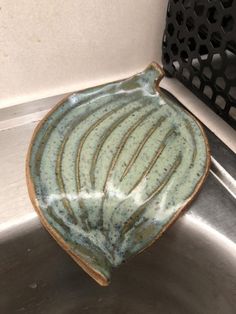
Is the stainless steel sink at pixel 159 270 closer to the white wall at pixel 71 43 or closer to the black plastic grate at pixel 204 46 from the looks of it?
the black plastic grate at pixel 204 46

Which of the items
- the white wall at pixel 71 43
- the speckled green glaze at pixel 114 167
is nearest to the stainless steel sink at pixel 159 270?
the speckled green glaze at pixel 114 167

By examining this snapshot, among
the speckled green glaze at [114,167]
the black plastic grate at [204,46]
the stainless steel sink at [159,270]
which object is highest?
the black plastic grate at [204,46]

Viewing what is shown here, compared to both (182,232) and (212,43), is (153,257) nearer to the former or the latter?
(182,232)

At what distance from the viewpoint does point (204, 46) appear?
596mm

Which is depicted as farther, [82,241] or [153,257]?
[153,257]

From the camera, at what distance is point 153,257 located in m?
0.50

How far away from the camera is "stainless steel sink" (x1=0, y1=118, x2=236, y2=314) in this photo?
0.46m

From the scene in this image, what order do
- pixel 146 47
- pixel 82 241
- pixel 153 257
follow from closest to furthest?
pixel 82 241
pixel 153 257
pixel 146 47

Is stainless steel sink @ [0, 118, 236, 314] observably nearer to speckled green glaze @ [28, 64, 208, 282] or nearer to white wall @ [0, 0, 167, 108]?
speckled green glaze @ [28, 64, 208, 282]

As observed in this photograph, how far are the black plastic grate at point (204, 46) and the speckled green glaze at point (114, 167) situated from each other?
0.08 meters

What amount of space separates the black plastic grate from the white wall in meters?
0.06

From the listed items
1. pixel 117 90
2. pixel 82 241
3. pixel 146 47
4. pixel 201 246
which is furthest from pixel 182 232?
pixel 146 47

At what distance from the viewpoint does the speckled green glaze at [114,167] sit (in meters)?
0.42

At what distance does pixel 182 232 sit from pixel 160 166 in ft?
0.32
